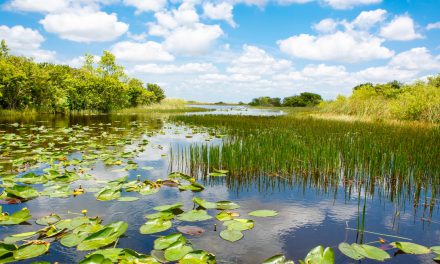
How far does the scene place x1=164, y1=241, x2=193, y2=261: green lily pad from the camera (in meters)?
2.60

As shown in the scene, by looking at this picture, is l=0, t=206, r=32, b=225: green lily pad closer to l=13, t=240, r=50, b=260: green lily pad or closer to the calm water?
the calm water

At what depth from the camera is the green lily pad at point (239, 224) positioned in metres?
3.29

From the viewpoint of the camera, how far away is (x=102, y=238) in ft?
9.47

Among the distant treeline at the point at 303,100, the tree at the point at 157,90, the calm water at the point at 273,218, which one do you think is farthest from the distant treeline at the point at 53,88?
the distant treeline at the point at 303,100

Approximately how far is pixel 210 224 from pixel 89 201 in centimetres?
188

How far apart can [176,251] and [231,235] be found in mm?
658

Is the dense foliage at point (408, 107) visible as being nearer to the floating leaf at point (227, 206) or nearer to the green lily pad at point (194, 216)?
the floating leaf at point (227, 206)

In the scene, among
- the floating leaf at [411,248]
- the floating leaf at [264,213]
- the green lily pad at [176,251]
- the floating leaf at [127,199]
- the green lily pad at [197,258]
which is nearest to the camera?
the green lily pad at [197,258]

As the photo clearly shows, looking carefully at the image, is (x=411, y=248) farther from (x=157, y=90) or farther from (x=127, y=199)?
(x=157, y=90)

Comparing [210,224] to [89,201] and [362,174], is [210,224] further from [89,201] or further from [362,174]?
[362,174]

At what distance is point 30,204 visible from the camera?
4121 mm

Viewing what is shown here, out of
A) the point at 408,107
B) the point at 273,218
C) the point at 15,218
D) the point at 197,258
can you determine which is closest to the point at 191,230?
the point at 197,258

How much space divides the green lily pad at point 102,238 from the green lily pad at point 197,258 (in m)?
0.79

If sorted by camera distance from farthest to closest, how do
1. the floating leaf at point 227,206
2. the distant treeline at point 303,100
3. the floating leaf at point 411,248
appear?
the distant treeline at point 303,100, the floating leaf at point 227,206, the floating leaf at point 411,248
